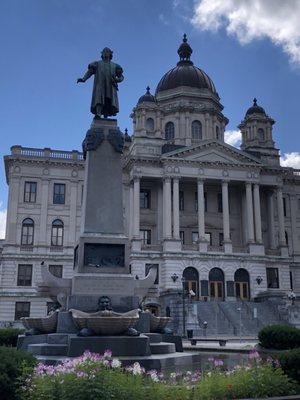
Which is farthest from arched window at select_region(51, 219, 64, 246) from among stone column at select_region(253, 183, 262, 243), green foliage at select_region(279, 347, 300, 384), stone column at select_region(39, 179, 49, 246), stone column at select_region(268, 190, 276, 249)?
green foliage at select_region(279, 347, 300, 384)

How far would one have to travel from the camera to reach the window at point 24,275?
195 ft

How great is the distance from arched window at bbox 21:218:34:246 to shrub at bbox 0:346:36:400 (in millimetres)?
54430

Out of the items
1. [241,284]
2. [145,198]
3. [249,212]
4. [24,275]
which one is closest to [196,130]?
[145,198]

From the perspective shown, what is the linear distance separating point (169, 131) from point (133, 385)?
67648 mm

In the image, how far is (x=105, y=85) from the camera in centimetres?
1828

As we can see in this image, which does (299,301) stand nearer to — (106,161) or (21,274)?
(21,274)

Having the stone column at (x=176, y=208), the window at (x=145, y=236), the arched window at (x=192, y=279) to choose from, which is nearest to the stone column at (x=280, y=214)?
the arched window at (x=192, y=279)

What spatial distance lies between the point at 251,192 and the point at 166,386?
191 ft

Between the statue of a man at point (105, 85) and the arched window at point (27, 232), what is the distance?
45645 millimetres

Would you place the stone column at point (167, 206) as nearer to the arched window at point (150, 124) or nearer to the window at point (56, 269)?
the arched window at point (150, 124)

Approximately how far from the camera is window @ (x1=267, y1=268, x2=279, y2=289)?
207 feet

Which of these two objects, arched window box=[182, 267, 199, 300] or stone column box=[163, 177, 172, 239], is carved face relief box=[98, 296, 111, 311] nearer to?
arched window box=[182, 267, 199, 300]

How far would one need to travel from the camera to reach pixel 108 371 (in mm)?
7824

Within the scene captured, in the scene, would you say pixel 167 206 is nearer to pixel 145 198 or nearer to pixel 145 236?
pixel 145 198
